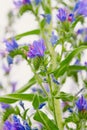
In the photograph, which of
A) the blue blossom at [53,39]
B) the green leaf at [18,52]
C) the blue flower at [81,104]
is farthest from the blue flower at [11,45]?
the blue flower at [81,104]

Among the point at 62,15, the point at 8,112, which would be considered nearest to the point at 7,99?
the point at 8,112

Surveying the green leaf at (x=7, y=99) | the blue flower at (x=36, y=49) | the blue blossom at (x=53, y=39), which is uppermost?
the blue blossom at (x=53, y=39)

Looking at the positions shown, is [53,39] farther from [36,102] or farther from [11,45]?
[36,102]

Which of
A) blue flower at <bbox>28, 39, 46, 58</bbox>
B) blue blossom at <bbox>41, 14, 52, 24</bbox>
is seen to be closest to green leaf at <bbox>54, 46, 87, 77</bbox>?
blue flower at <bbox>28, 39, 46, 58</bbox>

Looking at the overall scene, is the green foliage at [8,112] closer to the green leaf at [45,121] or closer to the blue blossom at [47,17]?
the green leaf at [45,121]

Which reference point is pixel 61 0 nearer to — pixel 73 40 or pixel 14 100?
pixel 73 40

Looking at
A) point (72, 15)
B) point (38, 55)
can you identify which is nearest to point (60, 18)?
point (72, 15)
